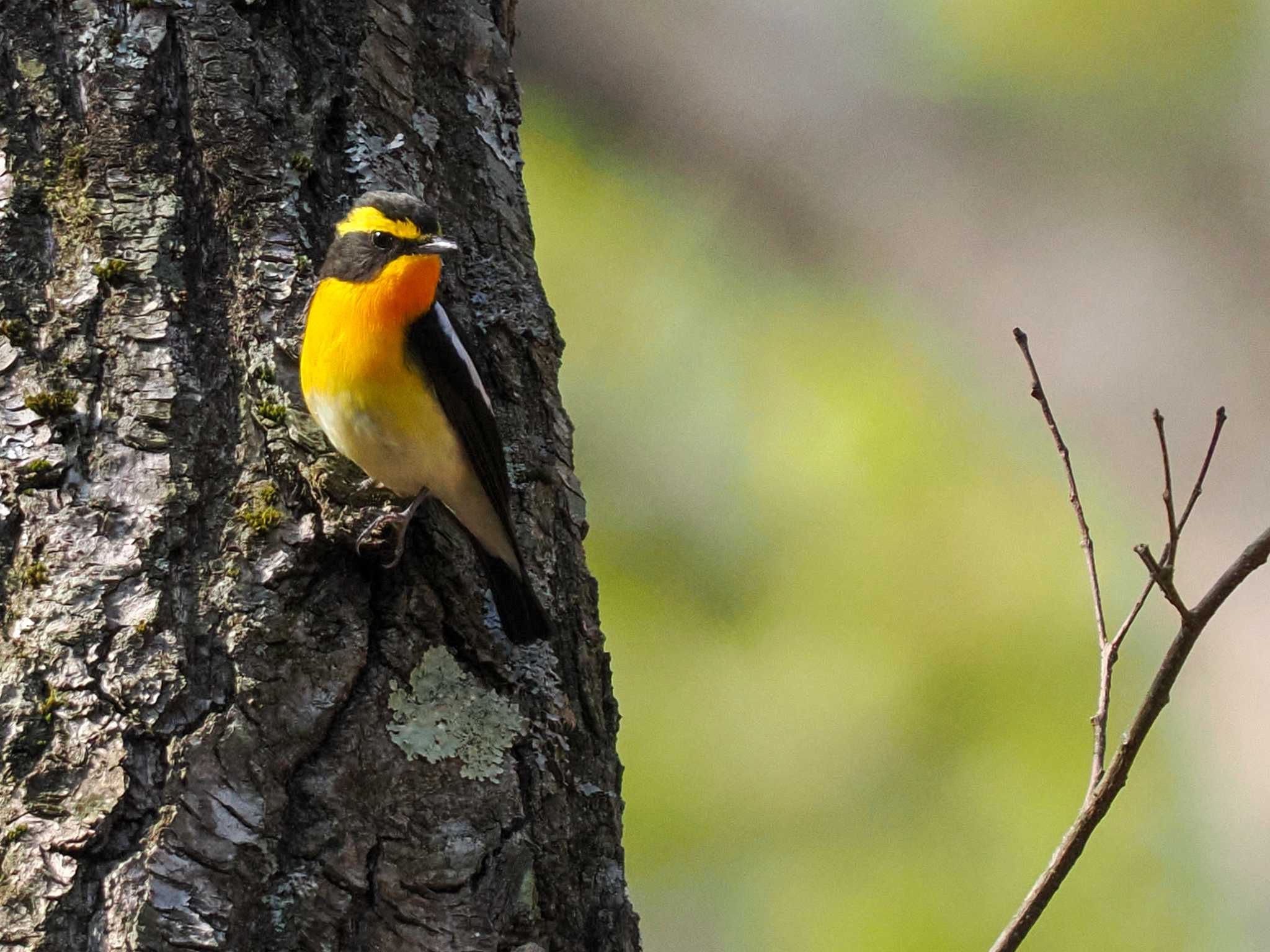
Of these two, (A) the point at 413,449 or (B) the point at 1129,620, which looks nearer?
(B) the point at 1129,620

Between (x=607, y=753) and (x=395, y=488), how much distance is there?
0.72 meters

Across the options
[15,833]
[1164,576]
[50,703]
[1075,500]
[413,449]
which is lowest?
[15,833]

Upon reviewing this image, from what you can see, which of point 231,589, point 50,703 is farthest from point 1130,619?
point 50,703

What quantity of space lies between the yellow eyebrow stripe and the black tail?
28.7 inches

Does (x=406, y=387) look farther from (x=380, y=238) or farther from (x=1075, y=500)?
(x=1075, y=500)

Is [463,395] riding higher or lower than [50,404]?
higher

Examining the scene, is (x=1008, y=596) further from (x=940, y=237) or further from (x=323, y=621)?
(x=323, y=621)

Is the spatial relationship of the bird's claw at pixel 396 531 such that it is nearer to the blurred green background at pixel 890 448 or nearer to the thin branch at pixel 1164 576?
the thin branch at pixel 1164 576

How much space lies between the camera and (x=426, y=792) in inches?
98.6

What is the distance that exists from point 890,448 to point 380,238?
18.0 feet

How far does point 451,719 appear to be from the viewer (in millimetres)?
2588

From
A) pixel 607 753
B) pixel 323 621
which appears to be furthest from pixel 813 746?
pixel 323 621

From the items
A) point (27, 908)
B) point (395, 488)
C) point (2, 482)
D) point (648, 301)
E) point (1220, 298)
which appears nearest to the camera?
point (27, 908)

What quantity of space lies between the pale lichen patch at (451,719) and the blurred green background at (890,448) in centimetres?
435
